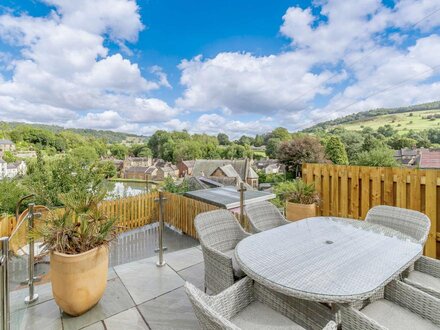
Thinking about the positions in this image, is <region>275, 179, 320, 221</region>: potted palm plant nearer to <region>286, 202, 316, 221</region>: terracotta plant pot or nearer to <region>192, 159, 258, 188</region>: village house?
<region>286, 202, 316, 221</region>: terracotta plant pot

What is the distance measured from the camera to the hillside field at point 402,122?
23092mm

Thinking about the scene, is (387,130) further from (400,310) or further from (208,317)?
(208,317)

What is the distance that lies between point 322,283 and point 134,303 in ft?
5.89

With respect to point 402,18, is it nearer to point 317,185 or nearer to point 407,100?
point 317,185

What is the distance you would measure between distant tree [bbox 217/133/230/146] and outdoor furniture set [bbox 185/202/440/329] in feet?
153

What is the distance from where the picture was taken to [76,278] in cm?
192

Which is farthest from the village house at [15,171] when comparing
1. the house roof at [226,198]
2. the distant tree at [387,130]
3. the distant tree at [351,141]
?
the distant tree at [387,130]

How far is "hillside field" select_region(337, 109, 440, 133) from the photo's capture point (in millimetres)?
23092

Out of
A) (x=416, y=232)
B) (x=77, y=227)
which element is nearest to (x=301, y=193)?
(x=416, y=232)

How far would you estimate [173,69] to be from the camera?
50.9 ft

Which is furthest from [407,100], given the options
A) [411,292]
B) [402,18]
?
[411,292]

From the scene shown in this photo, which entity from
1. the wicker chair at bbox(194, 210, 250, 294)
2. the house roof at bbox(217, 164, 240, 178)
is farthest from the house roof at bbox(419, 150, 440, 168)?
the house roof at bbox(217, 164, 240, 178)

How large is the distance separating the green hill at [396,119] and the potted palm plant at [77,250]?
2736 cm

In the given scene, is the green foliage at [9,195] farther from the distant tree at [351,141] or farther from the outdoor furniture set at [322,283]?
the distant tree at [351,141]
